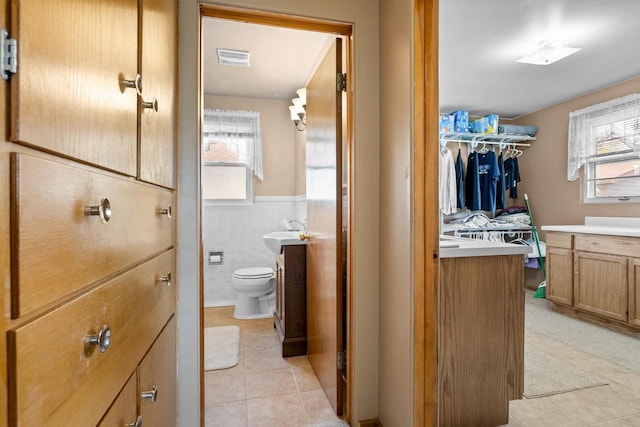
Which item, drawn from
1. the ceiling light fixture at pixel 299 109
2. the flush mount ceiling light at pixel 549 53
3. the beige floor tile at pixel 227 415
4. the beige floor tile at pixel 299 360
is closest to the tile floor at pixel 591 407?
the beige floor tile at pixel 299 360

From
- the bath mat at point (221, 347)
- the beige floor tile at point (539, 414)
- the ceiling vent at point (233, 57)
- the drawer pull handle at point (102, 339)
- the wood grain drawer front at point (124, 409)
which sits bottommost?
the beige floor tile at point (539, 414)

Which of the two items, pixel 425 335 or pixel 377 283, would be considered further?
pixel 377 283

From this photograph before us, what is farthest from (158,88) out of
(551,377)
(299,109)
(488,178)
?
(488,178)

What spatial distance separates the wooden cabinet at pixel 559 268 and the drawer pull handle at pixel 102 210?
417 cm

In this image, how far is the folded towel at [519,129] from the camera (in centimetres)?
442

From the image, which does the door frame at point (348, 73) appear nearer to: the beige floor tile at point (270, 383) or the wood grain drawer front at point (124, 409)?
the beige floor tile at point (270, 383)

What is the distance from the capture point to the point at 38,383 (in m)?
0.40

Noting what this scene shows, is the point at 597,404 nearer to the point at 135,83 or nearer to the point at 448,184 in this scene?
the point at 135,83

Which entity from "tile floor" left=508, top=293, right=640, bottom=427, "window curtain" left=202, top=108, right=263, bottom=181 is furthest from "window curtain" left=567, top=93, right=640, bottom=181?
"window curtain" left=202, top=108, right=263, bottom=181

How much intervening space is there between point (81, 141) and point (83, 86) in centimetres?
9

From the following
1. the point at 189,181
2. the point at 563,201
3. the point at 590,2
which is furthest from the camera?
A: the point at 563,201

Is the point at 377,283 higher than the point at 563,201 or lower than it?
lower

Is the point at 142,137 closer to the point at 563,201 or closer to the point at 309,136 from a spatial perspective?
the point at 309,136

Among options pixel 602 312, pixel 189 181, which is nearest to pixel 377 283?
pixel 189 181
